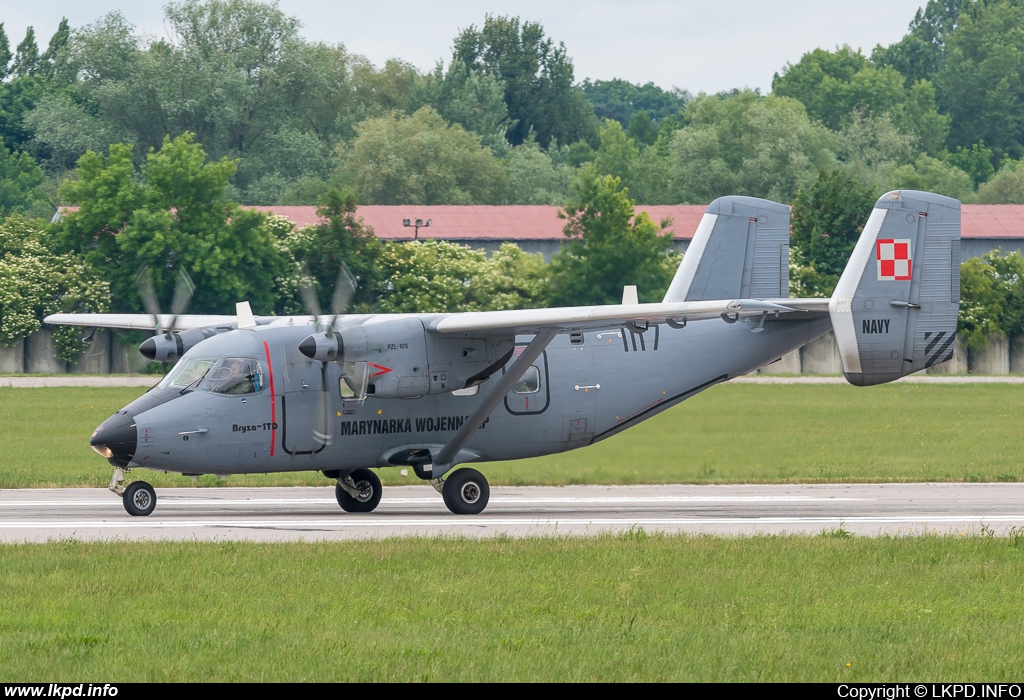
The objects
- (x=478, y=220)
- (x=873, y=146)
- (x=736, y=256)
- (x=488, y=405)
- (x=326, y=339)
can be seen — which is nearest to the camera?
(x=326, y=339)

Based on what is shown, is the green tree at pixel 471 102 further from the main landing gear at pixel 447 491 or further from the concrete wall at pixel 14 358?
the main landing gear at pixel 447 491

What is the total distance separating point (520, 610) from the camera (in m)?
14.8

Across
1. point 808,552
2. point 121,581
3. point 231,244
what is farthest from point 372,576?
point 231,244

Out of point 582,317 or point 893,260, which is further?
point 893,260

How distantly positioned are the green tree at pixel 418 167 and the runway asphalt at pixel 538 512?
74.2 m

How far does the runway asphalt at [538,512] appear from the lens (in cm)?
2094

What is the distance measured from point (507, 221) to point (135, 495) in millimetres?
60090

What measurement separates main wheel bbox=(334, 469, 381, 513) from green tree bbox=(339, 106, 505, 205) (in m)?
78.9

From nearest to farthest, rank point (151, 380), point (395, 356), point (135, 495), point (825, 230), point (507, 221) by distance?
1. point (395, 356)
2. point (135, 495)
3. point (151, 380)
4. point (825, 230)
5. point (507, 221)

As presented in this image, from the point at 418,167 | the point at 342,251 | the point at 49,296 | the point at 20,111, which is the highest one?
the point at 20,111

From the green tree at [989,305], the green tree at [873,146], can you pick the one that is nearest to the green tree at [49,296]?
the green tree at [989,305]

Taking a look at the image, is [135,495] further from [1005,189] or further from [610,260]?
[1005,189]

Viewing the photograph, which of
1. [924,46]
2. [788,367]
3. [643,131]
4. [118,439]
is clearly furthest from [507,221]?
[924,46]

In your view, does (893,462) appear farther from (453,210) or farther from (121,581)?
(453,210)
